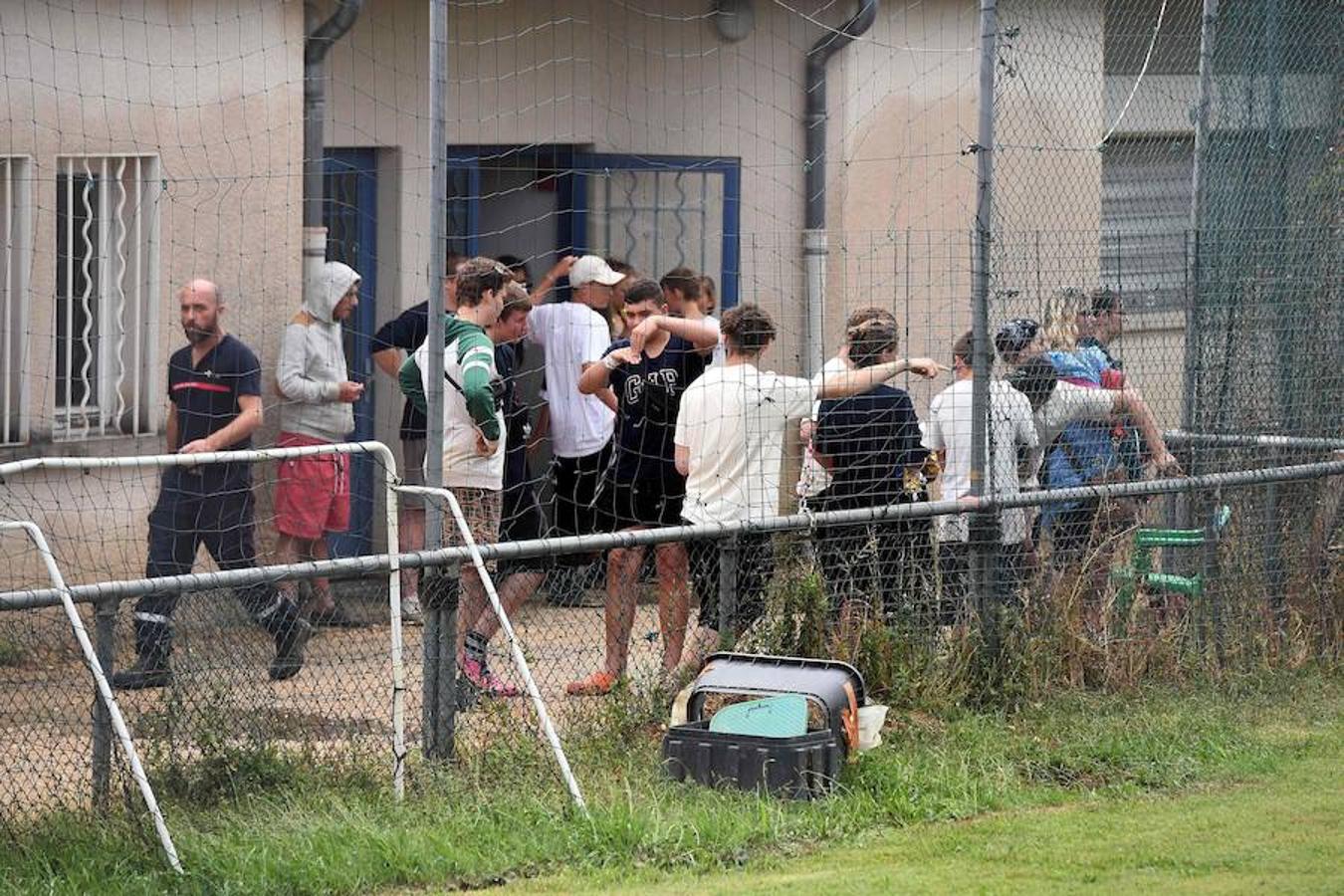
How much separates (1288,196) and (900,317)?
3.09 m

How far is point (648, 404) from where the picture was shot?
959 centimetres

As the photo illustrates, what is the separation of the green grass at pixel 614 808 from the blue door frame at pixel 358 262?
12.0 feet

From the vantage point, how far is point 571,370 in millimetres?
11164

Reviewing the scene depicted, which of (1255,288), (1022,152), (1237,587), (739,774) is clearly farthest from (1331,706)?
(1022,152)

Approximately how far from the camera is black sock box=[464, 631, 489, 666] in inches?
319

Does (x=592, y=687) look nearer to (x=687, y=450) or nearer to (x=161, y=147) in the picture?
(x=687, y=450)

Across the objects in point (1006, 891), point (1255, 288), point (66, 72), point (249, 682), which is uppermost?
point (66, 72)

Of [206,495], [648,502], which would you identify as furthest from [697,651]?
[206,495]

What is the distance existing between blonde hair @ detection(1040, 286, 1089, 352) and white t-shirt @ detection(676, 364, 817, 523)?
3.84 ft

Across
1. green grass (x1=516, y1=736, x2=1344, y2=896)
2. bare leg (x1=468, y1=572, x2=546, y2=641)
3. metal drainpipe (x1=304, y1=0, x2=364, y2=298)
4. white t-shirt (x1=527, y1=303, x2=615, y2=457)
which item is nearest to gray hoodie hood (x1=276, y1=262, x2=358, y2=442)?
metal drainpipe (x1=304, y1=0, x2=364, y2=298)

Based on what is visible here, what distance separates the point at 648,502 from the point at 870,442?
45.3 inches

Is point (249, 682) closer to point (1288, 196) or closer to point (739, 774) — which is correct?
point (739, 774)

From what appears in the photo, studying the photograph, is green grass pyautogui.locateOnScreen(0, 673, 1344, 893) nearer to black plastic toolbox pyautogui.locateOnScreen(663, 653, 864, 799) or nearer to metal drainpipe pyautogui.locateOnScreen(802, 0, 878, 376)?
black plastic toolbox pyautogui.locateOnScreen(663, 653, 864, 799)

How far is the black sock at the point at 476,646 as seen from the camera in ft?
26.6
